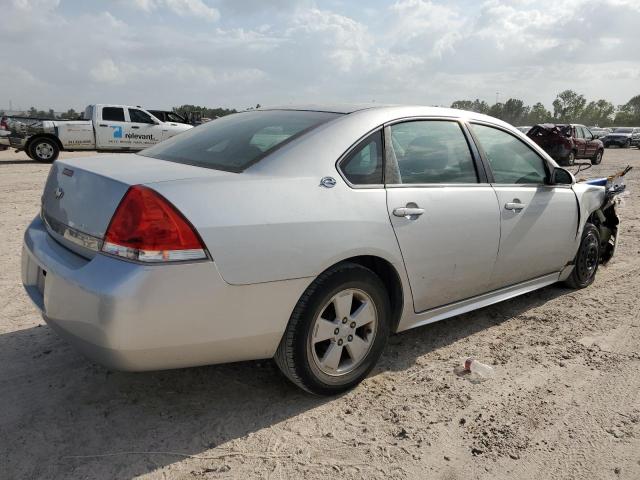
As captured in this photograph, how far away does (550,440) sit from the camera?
2.60 m

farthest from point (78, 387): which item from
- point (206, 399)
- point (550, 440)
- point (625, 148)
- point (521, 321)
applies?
point (625, 148)

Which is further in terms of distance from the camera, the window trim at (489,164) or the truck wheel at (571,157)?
the truck wheel at (571,157)

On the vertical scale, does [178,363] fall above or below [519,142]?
below

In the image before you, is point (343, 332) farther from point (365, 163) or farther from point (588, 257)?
point (588, 257)

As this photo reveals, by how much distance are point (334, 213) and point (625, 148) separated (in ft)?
137

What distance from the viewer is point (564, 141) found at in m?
20.9

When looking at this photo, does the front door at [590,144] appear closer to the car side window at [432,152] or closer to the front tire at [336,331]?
the car side window at [432,152]

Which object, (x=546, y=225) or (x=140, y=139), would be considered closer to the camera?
(x=546, y=225)

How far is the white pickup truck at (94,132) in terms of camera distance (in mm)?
15477

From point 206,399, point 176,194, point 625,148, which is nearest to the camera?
point 176,194

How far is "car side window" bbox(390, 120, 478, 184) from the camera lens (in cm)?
316

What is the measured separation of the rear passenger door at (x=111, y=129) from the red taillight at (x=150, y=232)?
1567cm

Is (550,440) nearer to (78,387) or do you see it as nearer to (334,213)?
(334,213)

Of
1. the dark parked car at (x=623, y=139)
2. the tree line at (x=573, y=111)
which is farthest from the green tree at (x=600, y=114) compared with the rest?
the dark parked car at (x=623, y=139)
